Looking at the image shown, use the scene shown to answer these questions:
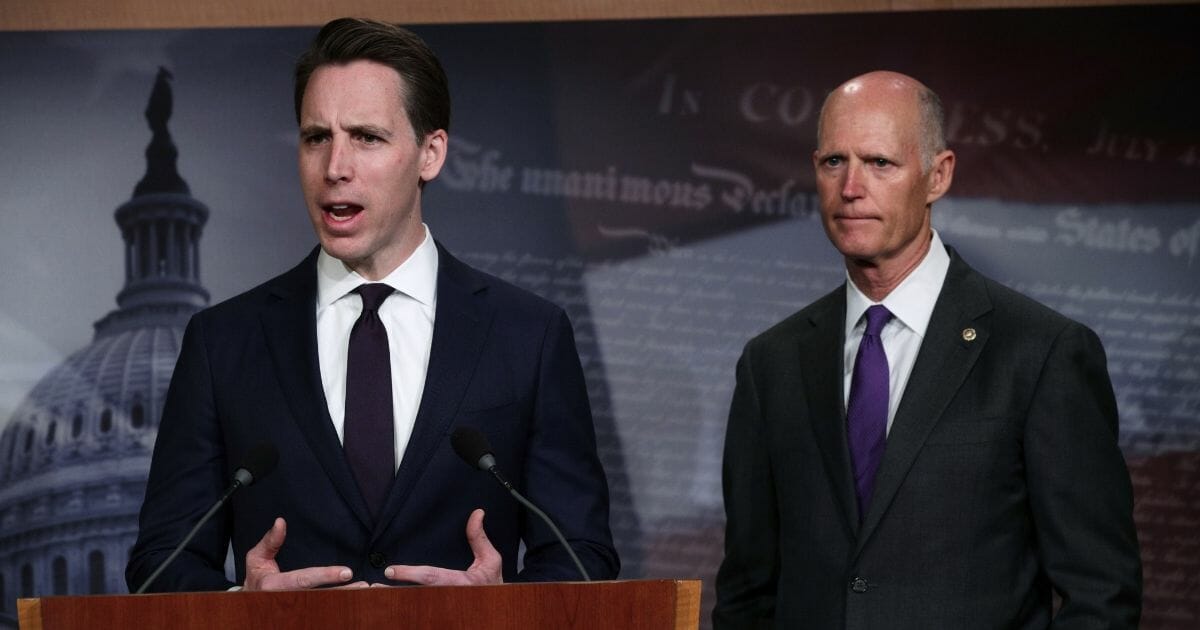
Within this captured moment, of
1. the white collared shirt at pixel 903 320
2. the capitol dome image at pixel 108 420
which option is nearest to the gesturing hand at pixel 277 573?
the white collared shirt at pixel 903 320

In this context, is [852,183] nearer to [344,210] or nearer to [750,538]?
[750,538]

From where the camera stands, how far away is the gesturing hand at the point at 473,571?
2131 mm

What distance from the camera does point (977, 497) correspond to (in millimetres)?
2674

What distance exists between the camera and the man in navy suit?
2.56m

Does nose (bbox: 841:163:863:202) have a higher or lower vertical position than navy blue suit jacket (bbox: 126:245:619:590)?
higher

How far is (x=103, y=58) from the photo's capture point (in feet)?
15.3

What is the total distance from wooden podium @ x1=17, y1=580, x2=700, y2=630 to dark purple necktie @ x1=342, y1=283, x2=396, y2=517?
2.15ft

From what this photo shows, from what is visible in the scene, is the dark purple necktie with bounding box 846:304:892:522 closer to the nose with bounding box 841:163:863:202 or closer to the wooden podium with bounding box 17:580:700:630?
the nose with bounding box 841:163:863:202

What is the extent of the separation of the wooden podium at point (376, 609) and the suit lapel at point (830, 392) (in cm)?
90

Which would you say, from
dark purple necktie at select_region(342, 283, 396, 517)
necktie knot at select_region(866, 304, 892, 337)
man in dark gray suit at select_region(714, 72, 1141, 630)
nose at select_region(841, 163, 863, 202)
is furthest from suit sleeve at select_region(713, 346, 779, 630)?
dark purple necktie at select_region(342, 283, 396, 517)

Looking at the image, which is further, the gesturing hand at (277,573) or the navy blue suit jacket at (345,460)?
the navy blue suit jacket at (345,460)

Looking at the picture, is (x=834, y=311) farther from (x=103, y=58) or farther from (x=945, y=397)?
(x=103, y=58)

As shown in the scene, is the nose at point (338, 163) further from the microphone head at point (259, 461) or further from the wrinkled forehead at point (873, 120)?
the wrinkled forehead at point (873, 120)

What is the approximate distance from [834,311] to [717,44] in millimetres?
1738
